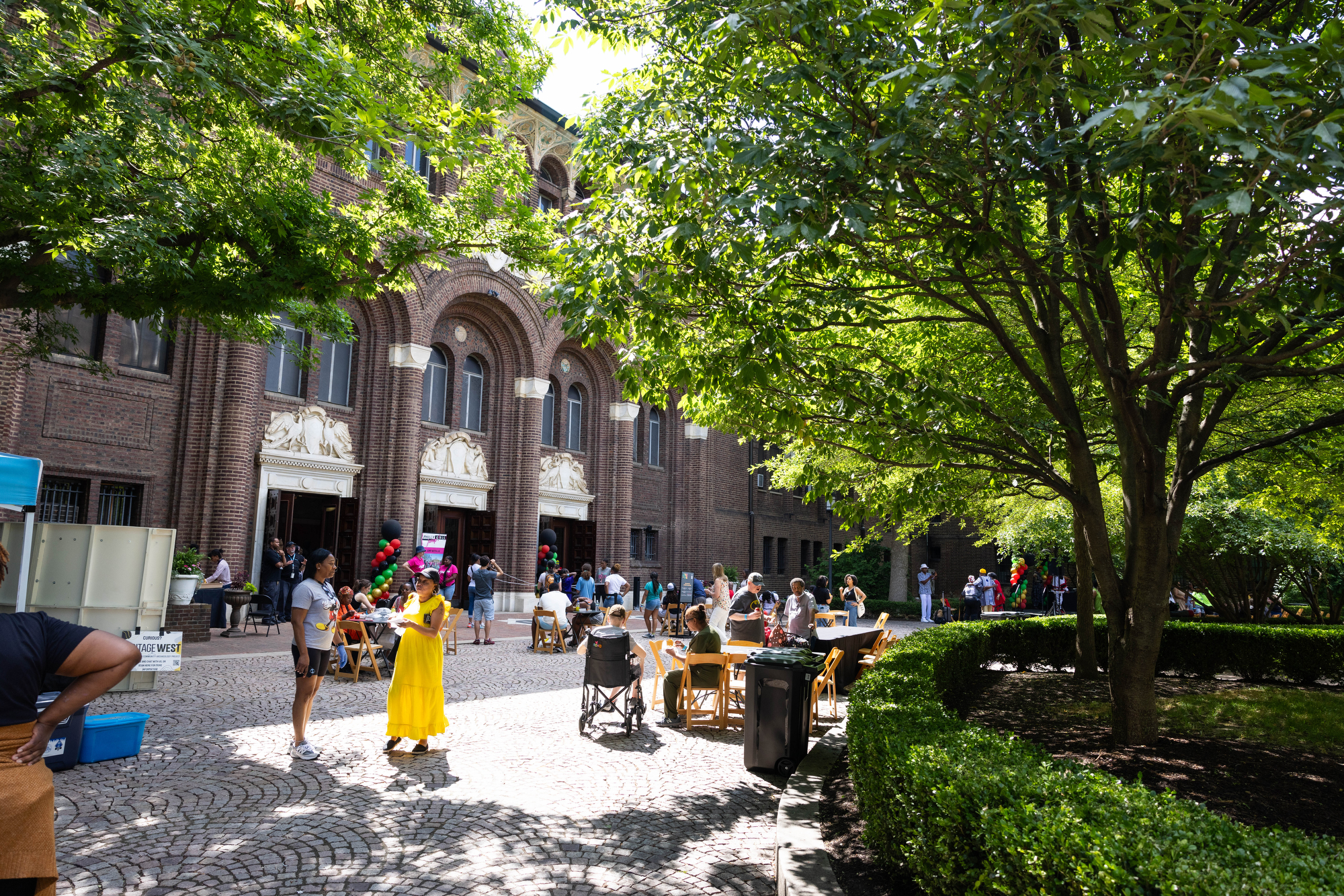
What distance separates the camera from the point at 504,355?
24406mm

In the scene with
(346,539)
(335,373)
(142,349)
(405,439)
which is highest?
(335,373)

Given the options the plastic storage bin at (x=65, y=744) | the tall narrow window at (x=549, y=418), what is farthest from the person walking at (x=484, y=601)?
the tall narrow window at (x=549, y=418)

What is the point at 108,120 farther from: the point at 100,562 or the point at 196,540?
the point at 196,540

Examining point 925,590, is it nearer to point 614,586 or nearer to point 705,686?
point 614,586

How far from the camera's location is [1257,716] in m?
9.38

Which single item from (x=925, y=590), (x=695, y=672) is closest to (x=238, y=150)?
(x=695, y=672)

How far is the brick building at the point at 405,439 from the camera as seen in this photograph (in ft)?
51.1

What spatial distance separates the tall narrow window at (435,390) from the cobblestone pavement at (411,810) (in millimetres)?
14300

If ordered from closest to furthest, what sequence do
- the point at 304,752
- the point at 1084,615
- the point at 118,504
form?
the point at 304,752 < the point at 1084,615 < the point at 118,504

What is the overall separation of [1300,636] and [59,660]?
53.6 feet

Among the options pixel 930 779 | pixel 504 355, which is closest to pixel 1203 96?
pixel 930 779

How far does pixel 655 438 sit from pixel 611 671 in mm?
22978

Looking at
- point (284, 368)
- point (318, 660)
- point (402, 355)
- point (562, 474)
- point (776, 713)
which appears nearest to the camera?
point (776, 713)

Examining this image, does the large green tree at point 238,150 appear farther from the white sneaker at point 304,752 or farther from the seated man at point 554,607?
the seated man at point 554,607
